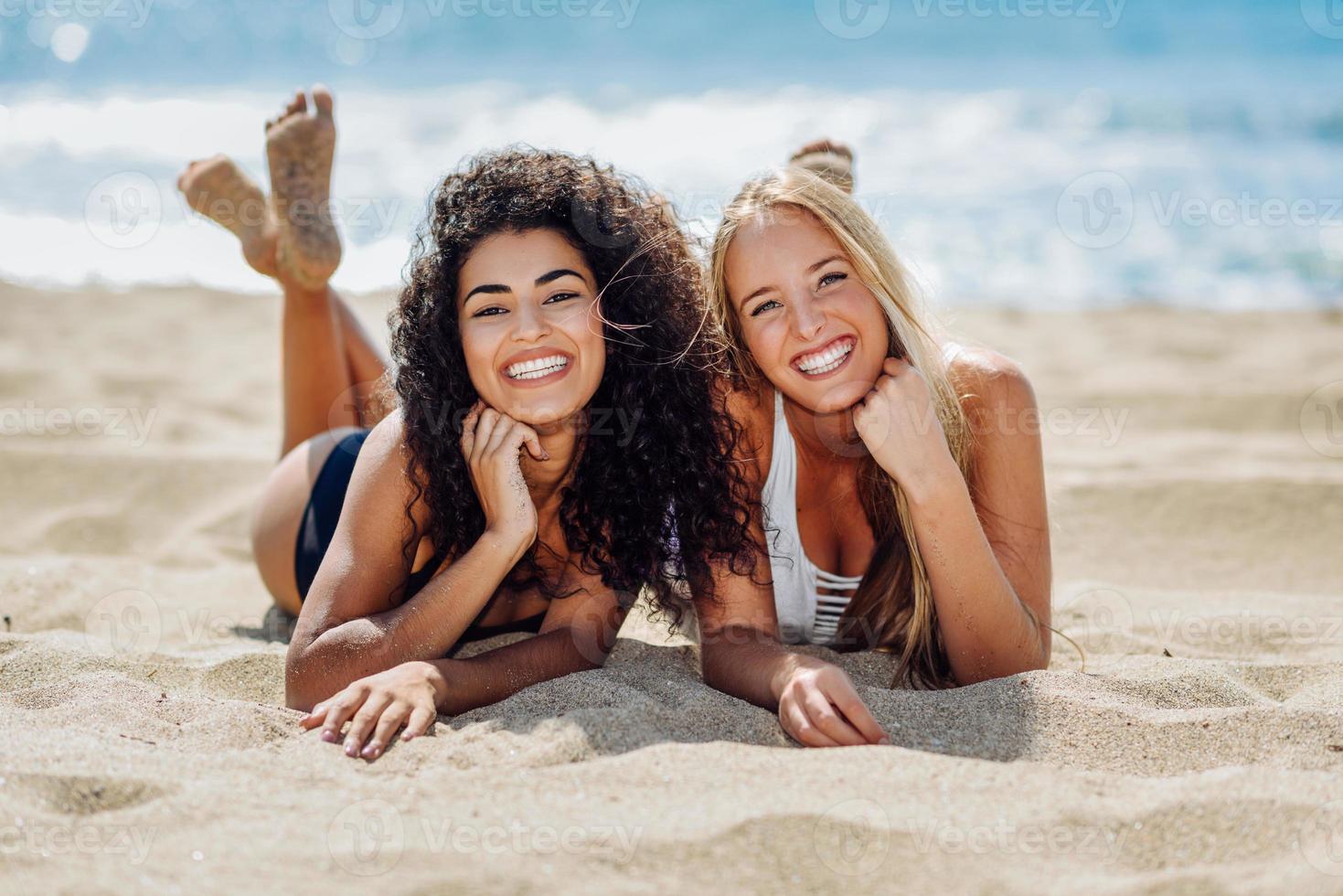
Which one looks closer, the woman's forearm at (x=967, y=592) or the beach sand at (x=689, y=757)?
the beach sand at (x=689, y=757)

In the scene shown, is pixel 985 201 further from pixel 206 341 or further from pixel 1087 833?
pixel 1087 833

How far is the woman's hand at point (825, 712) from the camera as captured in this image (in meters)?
2.26

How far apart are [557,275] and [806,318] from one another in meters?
0.66

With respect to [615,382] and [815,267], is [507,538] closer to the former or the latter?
[615,382]

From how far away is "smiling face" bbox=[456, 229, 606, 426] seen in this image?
9.14 feet

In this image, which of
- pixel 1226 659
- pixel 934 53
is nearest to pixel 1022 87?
pixel 934 53

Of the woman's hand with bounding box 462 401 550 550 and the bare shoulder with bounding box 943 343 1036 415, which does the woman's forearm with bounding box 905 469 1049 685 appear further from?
the woman's hand with bounding box 462 401 550 550

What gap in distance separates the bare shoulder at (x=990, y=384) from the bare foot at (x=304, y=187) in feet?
7.50

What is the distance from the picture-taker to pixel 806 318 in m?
2.89

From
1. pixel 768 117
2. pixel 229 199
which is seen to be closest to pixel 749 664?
pixel 229 199

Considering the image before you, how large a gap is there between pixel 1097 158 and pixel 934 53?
612 centimetres

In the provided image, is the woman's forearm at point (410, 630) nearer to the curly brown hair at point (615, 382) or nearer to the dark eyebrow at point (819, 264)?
the curly brown hair at point (615, 382)

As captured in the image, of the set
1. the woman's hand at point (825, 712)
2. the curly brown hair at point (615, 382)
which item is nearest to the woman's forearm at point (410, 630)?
the curly brown hair at point (615, 382)

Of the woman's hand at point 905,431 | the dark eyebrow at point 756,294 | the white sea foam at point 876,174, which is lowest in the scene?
the woman's hand at point 905,431
